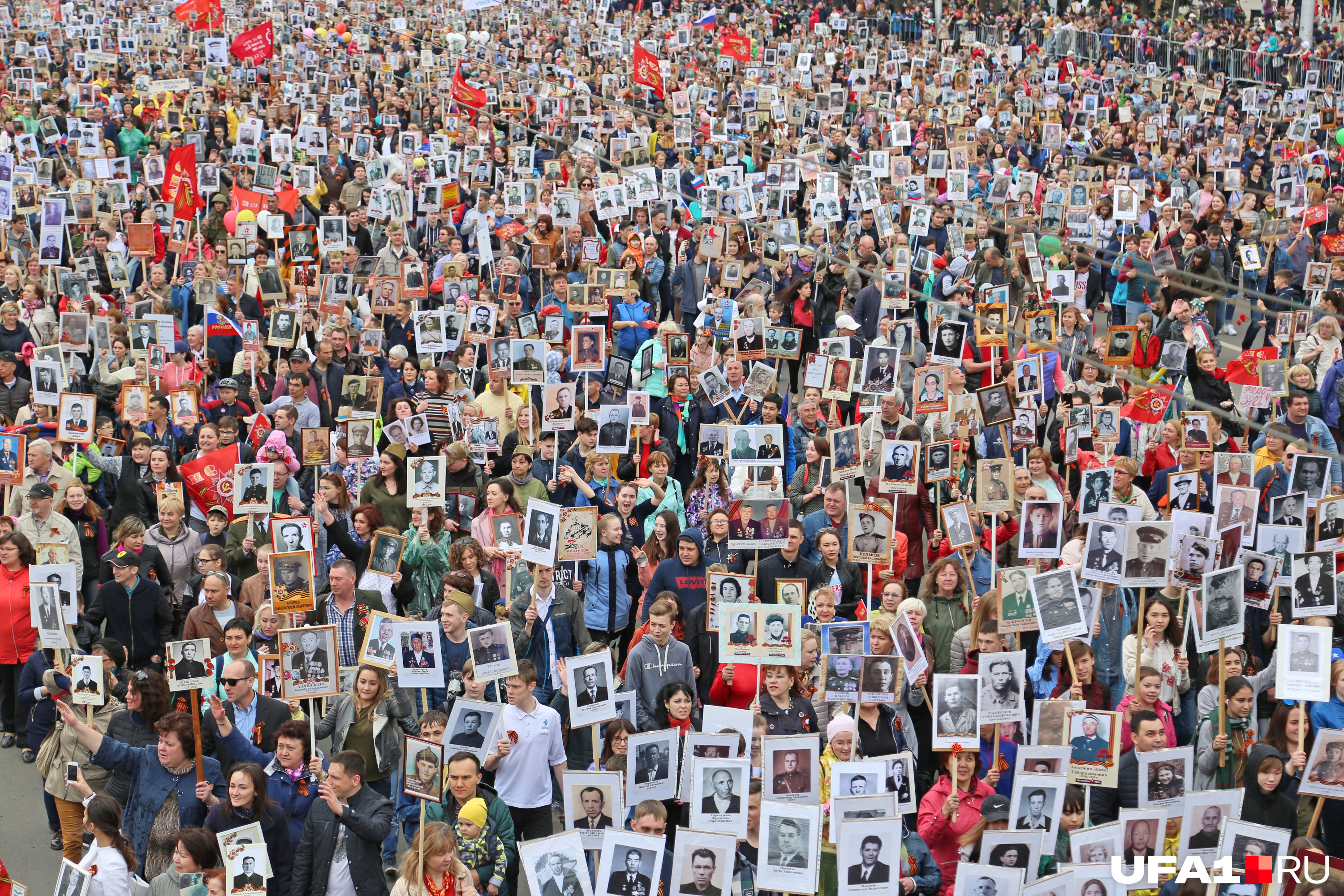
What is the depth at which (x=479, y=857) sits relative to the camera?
24.2ft

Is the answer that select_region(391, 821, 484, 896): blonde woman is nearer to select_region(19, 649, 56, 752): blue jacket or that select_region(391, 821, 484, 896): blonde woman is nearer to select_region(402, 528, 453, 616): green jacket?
select_region(19, 649, 56, 752): blue jacket

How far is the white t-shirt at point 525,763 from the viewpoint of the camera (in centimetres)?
796

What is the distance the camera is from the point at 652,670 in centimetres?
868

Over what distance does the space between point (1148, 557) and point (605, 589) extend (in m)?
3.44

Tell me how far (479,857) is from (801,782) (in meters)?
1.59

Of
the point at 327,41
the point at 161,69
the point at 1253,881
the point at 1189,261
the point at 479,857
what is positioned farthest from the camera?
the point at 327,41

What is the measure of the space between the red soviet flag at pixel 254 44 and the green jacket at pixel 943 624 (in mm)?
23374

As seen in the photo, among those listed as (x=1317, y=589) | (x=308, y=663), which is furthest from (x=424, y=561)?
(x=1317, y=589)

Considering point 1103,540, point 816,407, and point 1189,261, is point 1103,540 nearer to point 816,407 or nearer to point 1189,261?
point 816,407

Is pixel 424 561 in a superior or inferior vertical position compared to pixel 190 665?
inferior

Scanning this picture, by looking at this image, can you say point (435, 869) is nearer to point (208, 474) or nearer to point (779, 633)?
point (779, 633)

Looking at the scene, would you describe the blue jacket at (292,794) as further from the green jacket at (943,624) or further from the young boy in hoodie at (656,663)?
the green jacket at (943,624)

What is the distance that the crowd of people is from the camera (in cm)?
743

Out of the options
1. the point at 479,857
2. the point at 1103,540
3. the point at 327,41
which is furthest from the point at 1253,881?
the point at 327,41
